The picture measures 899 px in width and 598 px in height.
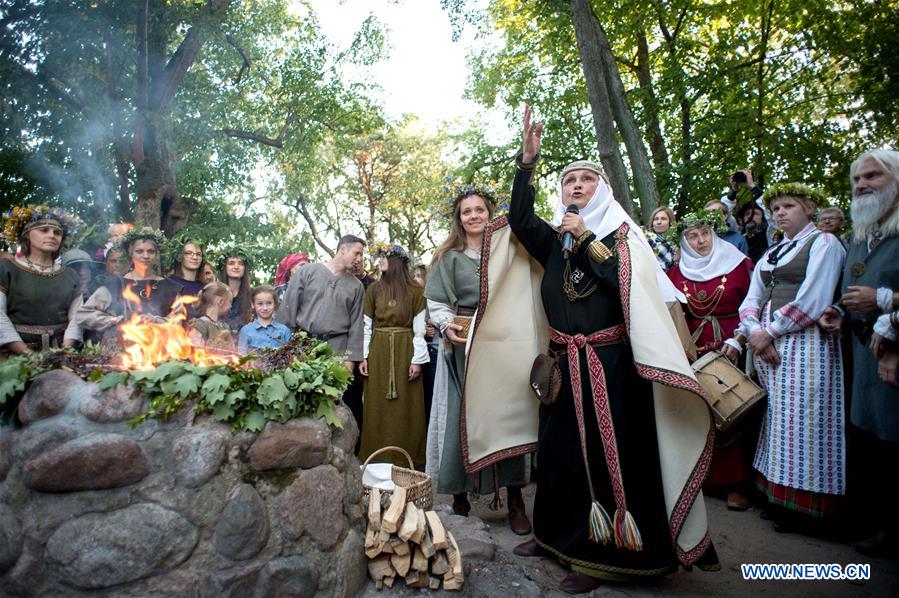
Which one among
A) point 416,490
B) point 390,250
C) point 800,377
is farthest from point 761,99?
point 416,490

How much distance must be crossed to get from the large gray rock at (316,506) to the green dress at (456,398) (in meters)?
1.50

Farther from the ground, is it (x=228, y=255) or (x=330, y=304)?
(x=228, y=255)

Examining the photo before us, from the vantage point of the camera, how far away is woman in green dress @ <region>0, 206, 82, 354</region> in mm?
4707

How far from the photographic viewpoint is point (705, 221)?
214 inches

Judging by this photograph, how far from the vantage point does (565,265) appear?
371cm

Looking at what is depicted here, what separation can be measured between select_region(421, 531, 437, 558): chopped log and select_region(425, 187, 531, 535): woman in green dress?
1155mm

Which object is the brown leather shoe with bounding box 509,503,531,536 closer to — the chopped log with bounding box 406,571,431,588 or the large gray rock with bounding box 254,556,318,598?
the chopped log with bounding box 406,571,431,588

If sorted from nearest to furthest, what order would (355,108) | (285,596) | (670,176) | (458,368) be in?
1. (285,596)
2. (458,368)
3. (670,176)
4. (355,108)

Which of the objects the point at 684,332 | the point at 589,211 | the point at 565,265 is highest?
the point at 589,211

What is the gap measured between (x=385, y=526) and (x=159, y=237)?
3644 millimetres

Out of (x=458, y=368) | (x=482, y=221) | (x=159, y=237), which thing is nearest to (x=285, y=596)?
(x=458, y=368)

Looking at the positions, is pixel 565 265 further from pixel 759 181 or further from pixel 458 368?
pixel 759 181

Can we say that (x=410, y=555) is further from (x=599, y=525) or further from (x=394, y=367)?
(x=394, y=367)

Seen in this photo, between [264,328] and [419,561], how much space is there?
9.91ft
